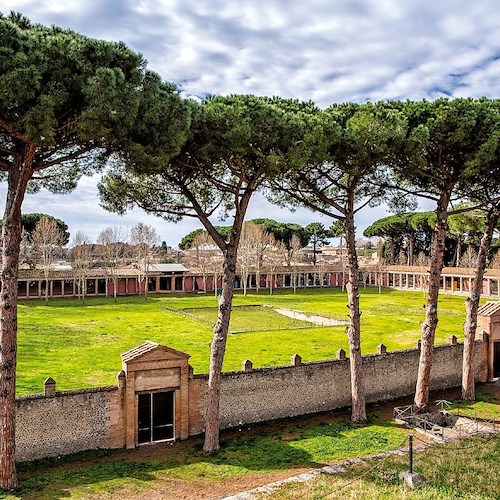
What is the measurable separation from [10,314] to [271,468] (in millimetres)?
7021

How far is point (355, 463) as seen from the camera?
11.8 meters

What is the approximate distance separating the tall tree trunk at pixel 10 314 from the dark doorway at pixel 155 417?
3280 mm

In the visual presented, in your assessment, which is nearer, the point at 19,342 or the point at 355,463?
the point at 355,463

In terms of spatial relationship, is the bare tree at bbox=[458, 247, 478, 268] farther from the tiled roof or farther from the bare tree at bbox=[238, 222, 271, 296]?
the tiled roof

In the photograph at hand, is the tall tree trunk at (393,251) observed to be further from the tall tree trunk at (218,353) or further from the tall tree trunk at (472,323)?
the tall tree trunk at (218,353)

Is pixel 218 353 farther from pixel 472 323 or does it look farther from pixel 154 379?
pixel 472 323

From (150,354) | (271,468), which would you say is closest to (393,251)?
(150,354)

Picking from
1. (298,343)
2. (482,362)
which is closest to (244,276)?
(298,343)

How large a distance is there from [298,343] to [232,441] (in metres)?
12.7

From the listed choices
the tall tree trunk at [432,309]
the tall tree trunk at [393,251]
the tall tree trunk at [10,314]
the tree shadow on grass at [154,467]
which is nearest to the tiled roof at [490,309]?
the tall tree trunk at [432,309]

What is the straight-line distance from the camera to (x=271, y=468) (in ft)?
38.0

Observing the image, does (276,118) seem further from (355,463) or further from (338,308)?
(338,308)

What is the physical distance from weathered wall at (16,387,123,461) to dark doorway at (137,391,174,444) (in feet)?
2.04

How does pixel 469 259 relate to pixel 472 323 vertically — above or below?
above
